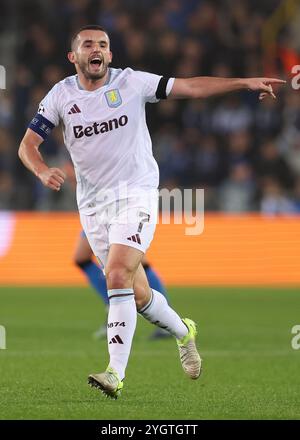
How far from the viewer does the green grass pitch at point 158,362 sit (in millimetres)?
6496

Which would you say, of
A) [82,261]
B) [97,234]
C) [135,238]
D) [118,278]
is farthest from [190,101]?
[118,278]

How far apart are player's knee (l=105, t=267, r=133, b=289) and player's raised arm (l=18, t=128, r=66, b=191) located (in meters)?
0.64

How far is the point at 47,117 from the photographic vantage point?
730 cm

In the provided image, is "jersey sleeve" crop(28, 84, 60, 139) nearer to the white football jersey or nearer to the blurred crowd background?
the white football jersey

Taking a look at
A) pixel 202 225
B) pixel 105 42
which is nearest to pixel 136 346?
pixel 105 42

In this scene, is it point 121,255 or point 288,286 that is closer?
point 121,255

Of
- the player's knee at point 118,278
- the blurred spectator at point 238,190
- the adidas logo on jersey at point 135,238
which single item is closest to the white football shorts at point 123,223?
the adidas logo on jersey at point 135,238

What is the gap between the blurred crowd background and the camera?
17.7 metres

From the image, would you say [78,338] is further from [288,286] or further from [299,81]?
[299,81]

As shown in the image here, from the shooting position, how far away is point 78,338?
422 inches

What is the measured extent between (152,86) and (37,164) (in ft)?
3.15

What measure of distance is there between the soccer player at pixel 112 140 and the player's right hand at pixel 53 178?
0.26 metres

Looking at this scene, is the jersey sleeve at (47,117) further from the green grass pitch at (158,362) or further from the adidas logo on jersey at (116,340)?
the green grass pitch at (158,362)
